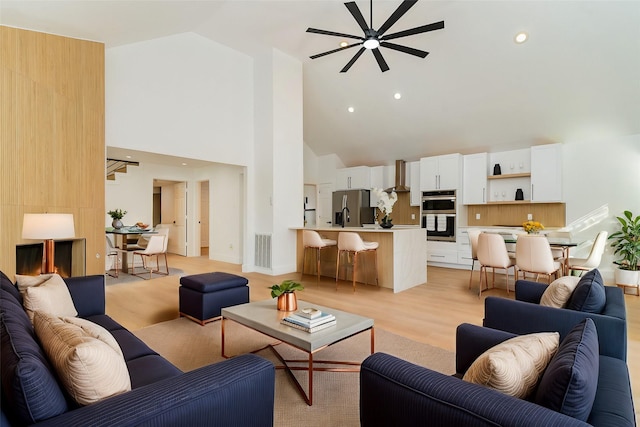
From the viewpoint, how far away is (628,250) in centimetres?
491

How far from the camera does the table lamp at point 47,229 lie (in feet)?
9.54

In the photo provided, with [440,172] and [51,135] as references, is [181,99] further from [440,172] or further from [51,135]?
[440,172]

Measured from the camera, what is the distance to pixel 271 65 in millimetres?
6023

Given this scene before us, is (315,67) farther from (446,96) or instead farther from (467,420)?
(467,420)

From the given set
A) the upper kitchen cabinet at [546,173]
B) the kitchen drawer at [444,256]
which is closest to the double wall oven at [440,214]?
the kitchen drawer at [444,256]

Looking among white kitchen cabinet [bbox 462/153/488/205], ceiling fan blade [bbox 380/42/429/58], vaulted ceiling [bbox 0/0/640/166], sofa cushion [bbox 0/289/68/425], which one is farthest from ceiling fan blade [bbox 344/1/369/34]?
white kitchen cabinet [bbox 462/153/488/205]

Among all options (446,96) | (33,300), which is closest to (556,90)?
(446,96)

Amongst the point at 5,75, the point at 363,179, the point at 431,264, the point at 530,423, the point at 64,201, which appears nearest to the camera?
the point at 530,423

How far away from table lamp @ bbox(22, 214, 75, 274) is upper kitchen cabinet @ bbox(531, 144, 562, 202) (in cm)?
698

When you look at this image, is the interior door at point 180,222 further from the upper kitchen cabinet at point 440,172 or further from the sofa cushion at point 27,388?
the sofa cushion at point 27,388

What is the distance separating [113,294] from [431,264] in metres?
5.90

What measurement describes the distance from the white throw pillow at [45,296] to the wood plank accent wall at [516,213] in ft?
22.9

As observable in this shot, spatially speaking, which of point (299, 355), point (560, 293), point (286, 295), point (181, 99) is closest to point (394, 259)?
point (299, 355)

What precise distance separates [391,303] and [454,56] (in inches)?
159
